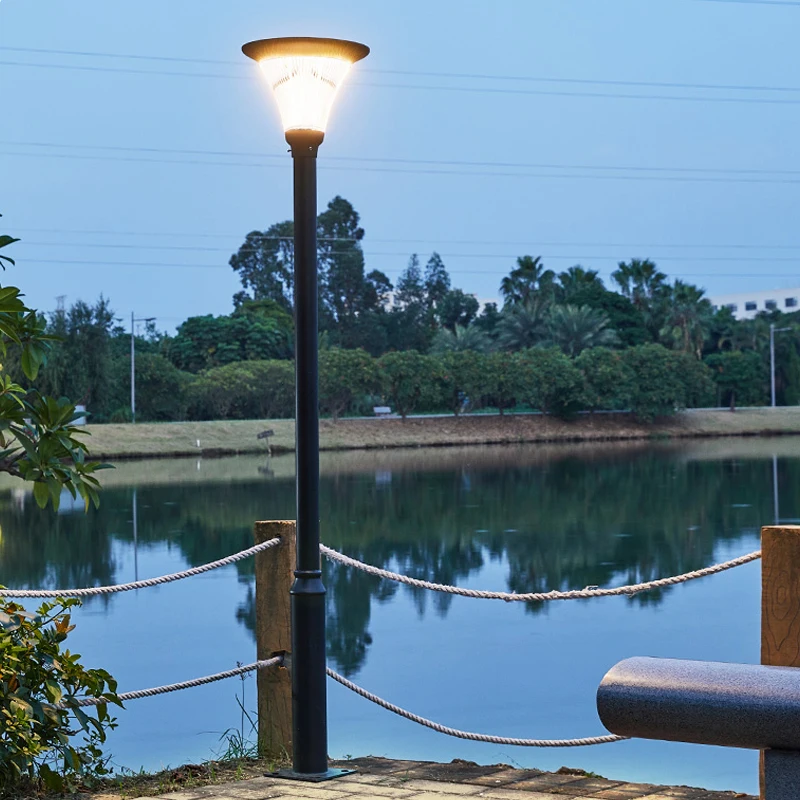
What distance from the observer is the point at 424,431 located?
61688 millimetres

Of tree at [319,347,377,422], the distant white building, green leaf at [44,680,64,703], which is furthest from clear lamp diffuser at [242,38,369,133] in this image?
the distant white building

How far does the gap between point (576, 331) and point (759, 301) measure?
188 ft

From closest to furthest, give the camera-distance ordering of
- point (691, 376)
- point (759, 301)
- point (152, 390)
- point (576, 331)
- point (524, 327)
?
point (152, 390), point (691, 376), point (576, 331), point (524, 327), point (759, 301)

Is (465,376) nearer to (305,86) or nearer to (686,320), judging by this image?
(686,320)

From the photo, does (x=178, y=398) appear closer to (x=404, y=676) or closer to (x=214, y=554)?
(x=214, y=554)

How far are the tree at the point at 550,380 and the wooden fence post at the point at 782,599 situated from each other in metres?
59.1

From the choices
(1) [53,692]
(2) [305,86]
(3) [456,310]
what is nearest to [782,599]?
(1) [53,692]

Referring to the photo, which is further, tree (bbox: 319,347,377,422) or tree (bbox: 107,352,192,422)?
tree (bbox: 319,347,377,422)

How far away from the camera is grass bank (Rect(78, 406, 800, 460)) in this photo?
51.3 meters

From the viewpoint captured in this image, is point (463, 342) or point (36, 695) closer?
point (36, 695)

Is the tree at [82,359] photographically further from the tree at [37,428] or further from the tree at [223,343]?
the tree at [37,428]

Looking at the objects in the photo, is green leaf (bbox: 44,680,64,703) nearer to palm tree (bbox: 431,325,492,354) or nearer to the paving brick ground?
the paving brick ground

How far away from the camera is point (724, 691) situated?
3.11m

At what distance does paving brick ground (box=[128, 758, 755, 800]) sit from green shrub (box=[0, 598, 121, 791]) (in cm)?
50
